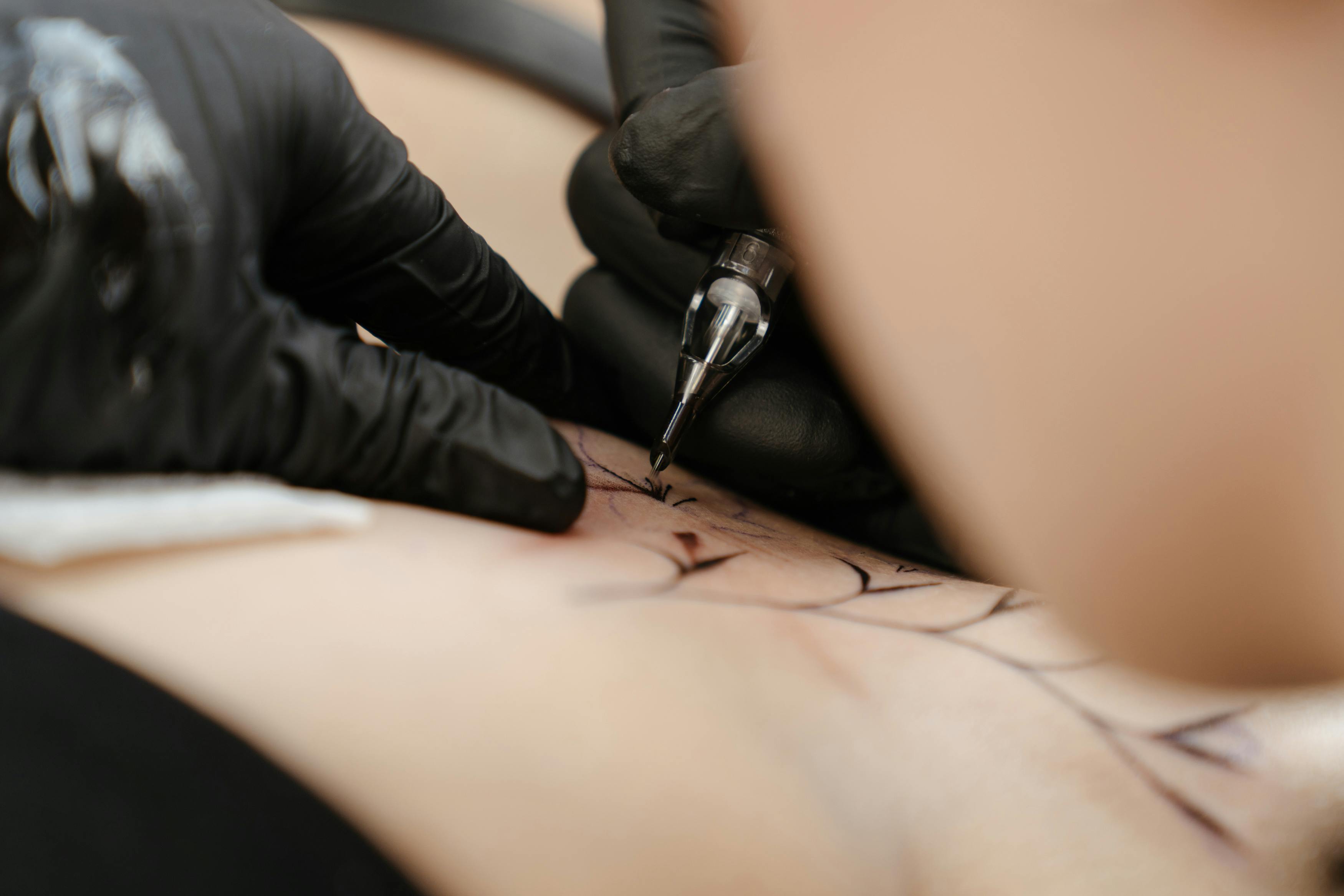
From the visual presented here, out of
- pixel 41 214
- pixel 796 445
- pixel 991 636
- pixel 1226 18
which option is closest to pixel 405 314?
pixel 41 214

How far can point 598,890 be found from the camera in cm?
35

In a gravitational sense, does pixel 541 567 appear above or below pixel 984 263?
below

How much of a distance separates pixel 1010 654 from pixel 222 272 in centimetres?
52

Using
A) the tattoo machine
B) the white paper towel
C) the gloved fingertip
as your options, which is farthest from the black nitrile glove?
the white paper towel

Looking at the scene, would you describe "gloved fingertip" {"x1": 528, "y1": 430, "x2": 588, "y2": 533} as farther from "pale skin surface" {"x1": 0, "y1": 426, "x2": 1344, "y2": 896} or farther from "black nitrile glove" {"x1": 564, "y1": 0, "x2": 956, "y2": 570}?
"black nitrile glove" {"x1": 564, "y1": 0, "x2": 956, "y2": 570}

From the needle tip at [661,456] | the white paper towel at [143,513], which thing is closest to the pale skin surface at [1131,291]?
the needle tip at [661,456]

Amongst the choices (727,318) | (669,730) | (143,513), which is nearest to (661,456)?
(727,318)

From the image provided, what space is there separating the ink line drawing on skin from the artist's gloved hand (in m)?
0.09

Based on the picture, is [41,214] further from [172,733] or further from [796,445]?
[796,445]

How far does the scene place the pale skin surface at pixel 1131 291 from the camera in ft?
1.34

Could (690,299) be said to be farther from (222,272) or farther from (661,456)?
(222,272)

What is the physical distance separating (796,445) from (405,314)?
335mm

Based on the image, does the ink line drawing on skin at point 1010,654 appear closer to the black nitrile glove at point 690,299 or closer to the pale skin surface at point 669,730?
the pale skin surface at point 669,730

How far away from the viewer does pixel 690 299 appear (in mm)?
633
